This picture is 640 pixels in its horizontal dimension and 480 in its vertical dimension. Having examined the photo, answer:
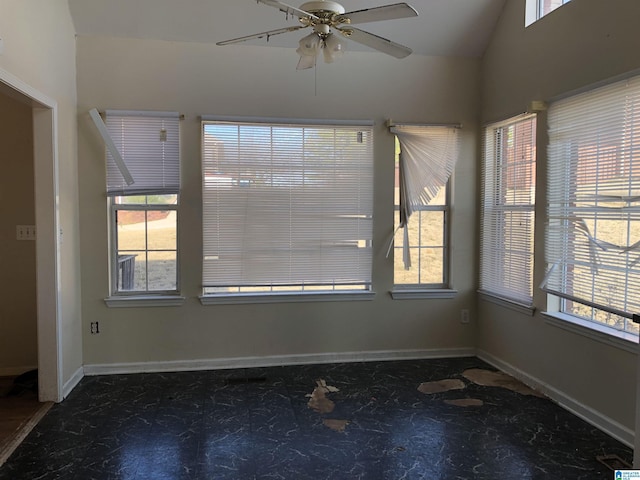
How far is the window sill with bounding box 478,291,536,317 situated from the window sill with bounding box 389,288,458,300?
0.27m

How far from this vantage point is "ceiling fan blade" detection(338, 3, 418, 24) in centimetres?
204

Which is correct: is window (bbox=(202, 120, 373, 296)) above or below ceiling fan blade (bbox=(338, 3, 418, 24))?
below

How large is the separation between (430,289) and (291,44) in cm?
253

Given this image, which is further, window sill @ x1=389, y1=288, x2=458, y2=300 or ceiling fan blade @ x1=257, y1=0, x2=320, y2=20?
window sill @ x1=389, y1=288, x2=458, y2=300

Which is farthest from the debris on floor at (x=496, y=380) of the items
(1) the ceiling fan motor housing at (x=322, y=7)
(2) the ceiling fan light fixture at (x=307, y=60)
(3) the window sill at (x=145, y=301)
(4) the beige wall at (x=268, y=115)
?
(1) the ceiling fan motor housing at (x=322, y=7)

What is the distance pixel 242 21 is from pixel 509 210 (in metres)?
2.71

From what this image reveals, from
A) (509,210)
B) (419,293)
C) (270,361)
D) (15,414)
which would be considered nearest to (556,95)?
(509,210)

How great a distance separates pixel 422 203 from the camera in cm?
436

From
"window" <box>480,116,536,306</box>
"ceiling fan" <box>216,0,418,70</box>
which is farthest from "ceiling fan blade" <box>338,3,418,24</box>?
"window" <box>480,116,536,306</box>

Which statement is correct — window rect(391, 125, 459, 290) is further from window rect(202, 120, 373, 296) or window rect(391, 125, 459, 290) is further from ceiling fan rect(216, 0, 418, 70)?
ceiling fan rect(216, 0, 418, 70)

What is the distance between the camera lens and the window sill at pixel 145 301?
13.0 ft

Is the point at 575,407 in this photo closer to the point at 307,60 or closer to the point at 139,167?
the point at 307,60

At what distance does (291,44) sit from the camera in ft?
13.3

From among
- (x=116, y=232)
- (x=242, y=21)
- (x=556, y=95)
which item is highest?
(x=242, y=21)
